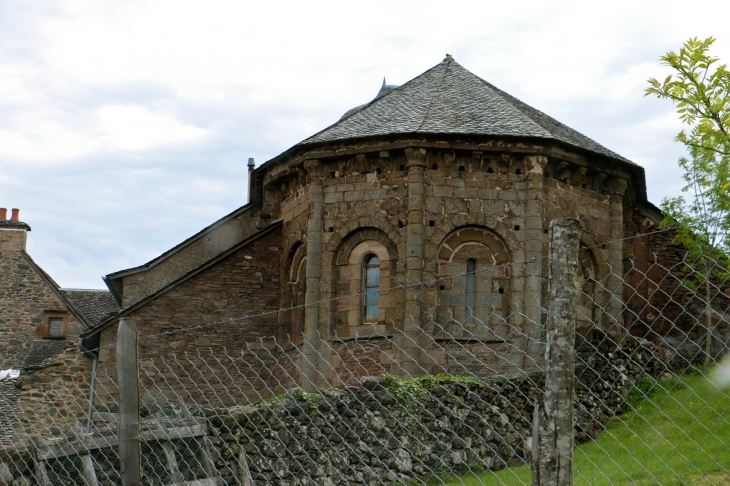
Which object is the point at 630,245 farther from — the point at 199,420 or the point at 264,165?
the point at 199,420

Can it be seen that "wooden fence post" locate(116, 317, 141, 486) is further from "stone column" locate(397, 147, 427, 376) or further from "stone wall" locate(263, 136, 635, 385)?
"stone column" locate(397, 147, 427, 376)

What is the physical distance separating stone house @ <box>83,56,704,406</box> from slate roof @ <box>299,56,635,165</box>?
6cm

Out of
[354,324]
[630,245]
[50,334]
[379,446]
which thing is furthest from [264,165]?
[50,334]

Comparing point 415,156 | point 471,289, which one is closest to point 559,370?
point 471,289

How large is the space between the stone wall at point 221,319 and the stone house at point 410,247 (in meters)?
0.03

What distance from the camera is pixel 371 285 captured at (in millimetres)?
18078

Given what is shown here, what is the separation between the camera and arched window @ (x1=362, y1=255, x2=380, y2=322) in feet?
58.6

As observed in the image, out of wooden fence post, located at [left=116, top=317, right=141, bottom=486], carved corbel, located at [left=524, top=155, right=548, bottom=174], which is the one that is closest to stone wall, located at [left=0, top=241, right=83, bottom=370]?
carved corbel, located at [left=524, top=155, right=548, bottom=174]

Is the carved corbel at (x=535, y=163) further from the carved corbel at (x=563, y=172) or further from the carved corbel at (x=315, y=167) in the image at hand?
the carved corbel at (x=315, y=167)

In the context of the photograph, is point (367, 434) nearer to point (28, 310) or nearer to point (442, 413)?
point (442, 413)

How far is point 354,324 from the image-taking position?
58.2 ft

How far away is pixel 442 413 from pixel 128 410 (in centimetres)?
710

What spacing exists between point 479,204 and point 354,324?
3332mm

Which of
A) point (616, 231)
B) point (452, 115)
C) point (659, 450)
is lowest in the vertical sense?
point (659, 450)
